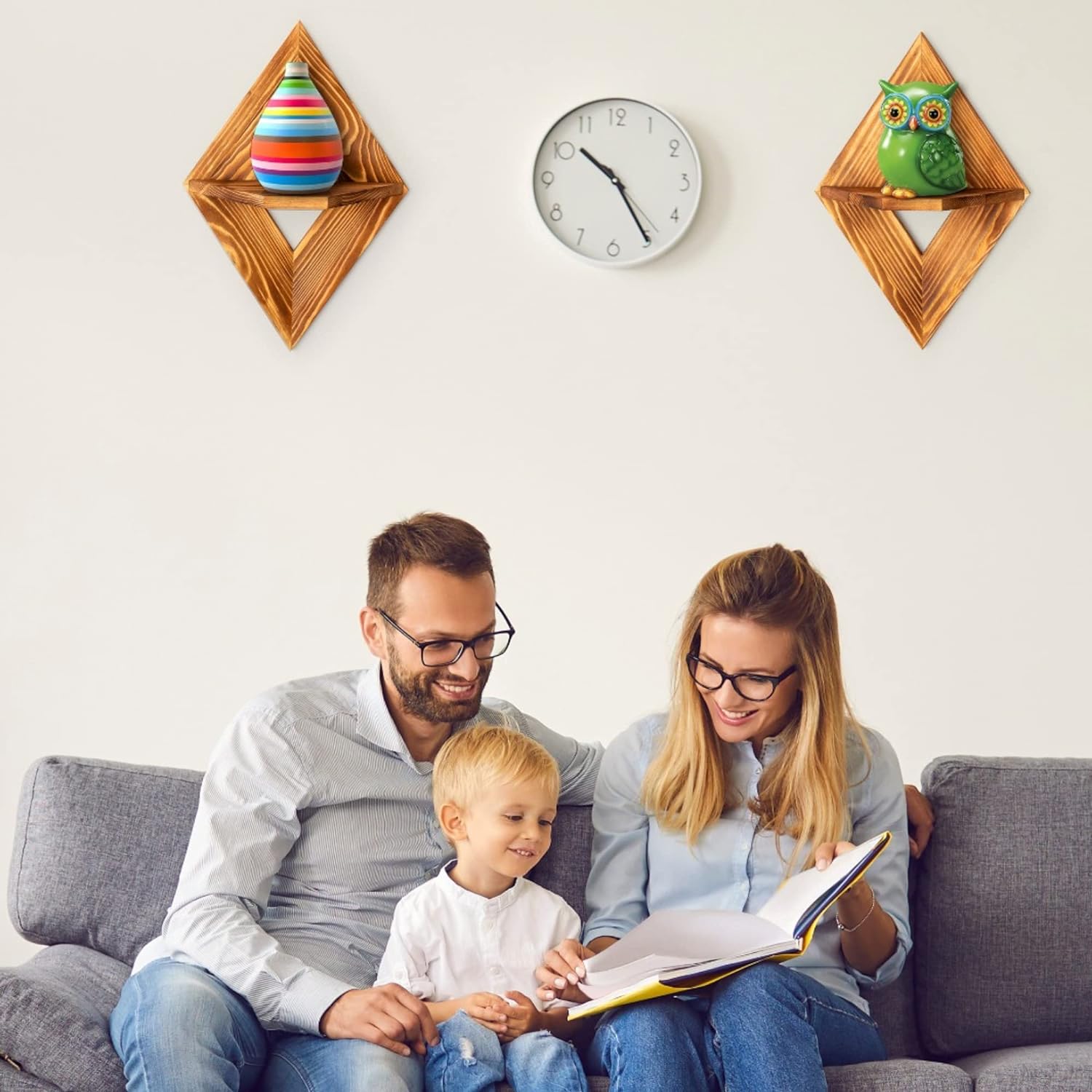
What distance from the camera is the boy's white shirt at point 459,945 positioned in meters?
1.90

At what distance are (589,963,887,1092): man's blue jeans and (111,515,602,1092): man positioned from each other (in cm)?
26

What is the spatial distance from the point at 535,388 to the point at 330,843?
1.43 metres

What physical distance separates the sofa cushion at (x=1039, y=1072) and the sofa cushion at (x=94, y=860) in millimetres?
1171

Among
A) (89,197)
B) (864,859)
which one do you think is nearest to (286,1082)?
(864,859)

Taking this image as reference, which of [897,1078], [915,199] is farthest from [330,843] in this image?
[915,199]

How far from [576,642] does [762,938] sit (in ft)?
4.87

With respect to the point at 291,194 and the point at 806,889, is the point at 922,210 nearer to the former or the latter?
the point at 291,194

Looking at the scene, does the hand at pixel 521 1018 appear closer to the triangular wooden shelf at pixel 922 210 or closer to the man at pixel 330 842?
the man at pixel 330 842

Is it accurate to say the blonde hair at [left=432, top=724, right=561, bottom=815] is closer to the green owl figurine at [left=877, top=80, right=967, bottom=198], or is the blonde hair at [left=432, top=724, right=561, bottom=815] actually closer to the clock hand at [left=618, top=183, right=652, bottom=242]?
the clock hand at [left=618, top=183, right=652, bottom=242]

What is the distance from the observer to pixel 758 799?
2.04 meters

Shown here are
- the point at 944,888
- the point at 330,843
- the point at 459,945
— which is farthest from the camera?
the point at 944,888

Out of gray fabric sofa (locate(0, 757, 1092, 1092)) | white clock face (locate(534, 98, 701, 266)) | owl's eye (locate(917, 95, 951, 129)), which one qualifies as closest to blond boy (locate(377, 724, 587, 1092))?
gray fabric sofa (locate(0, 757, 1092, 1092))

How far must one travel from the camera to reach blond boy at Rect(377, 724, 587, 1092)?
1.83 m

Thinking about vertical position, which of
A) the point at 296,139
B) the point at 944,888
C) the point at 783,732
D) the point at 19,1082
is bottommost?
the point at 19,1082
